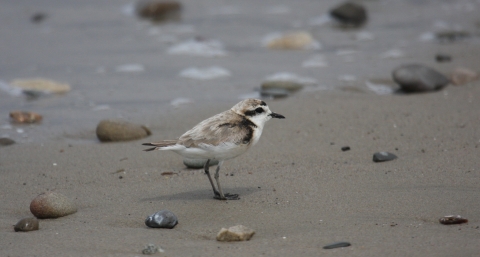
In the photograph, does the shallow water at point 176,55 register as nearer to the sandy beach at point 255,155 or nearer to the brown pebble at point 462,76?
the sandy beach at point 255,155

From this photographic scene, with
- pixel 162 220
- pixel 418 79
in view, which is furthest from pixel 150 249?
pixel 418 79

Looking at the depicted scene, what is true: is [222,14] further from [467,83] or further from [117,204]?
[117,204]

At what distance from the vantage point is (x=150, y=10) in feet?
48.2

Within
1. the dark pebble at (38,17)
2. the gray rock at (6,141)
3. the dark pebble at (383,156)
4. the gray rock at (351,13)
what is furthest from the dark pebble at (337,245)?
the dark pebble at (38,17)

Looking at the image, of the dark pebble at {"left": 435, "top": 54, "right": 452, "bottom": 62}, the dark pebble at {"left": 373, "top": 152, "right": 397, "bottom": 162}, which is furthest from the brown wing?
the dark pebble at {"left": 435, "top": 54, "right": 452, "bottom": 62}

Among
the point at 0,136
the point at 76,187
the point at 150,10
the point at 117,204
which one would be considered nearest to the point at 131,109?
the point at 0,136

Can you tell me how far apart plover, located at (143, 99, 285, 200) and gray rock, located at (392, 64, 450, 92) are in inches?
150

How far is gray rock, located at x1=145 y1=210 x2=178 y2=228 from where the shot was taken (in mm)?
5004

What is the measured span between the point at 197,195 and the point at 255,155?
1209mm

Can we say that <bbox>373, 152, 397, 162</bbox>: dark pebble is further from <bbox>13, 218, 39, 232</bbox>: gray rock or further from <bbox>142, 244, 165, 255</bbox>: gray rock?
<bbox>13, 218, 39, 232</bbox>: gray rock

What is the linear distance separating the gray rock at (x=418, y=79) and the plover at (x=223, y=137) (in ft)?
12.5

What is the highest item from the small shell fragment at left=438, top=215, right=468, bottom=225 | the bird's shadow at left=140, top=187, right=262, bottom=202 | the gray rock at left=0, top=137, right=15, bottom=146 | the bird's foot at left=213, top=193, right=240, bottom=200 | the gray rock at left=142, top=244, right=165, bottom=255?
the small shell fragment at left=438, top=215, right=468, bottom=225

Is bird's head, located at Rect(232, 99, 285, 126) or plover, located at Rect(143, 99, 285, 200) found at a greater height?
bird's head, located at Rect(232, 99, 285, 126)

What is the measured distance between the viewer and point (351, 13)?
13539 mm
